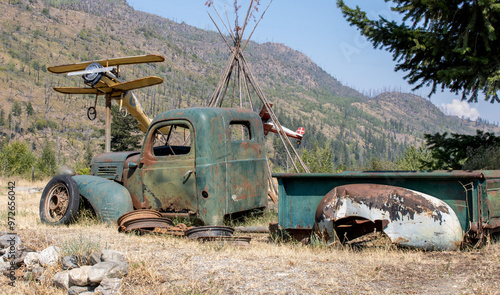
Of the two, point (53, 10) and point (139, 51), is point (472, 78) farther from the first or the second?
point (53, 10)

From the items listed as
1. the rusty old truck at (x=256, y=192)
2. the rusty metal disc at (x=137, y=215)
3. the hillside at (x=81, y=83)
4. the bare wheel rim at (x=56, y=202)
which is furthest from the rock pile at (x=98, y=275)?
the hillside at (x=81, y=83)

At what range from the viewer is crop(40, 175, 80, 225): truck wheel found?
255 inches

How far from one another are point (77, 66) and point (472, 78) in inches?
322

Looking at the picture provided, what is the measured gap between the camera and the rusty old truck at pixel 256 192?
4020mm

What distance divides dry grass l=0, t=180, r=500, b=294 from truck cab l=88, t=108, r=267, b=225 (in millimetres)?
1089

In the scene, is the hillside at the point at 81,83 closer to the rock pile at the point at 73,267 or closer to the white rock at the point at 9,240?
the white rock at the point at 9,240

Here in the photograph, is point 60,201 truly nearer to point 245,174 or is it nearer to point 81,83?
point 245,174

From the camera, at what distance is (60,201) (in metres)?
6.79

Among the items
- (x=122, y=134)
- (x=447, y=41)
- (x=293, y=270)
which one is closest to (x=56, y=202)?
(x=293, y=270)

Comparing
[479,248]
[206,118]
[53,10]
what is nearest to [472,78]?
[479,248]

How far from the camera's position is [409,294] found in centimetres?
302

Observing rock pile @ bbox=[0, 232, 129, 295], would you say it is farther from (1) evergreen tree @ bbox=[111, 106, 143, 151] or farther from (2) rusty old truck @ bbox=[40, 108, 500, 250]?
(1) evergreen tree @ bbox=[111, 106, 143, 151]

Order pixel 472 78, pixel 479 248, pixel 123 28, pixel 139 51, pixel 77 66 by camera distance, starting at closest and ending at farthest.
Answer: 1. pixel 479 248
2. pixel 472 78
3. pixel 77 66
4. pixel 139 51
5. pixel 123 28

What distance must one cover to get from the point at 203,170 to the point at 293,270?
2504 mm
